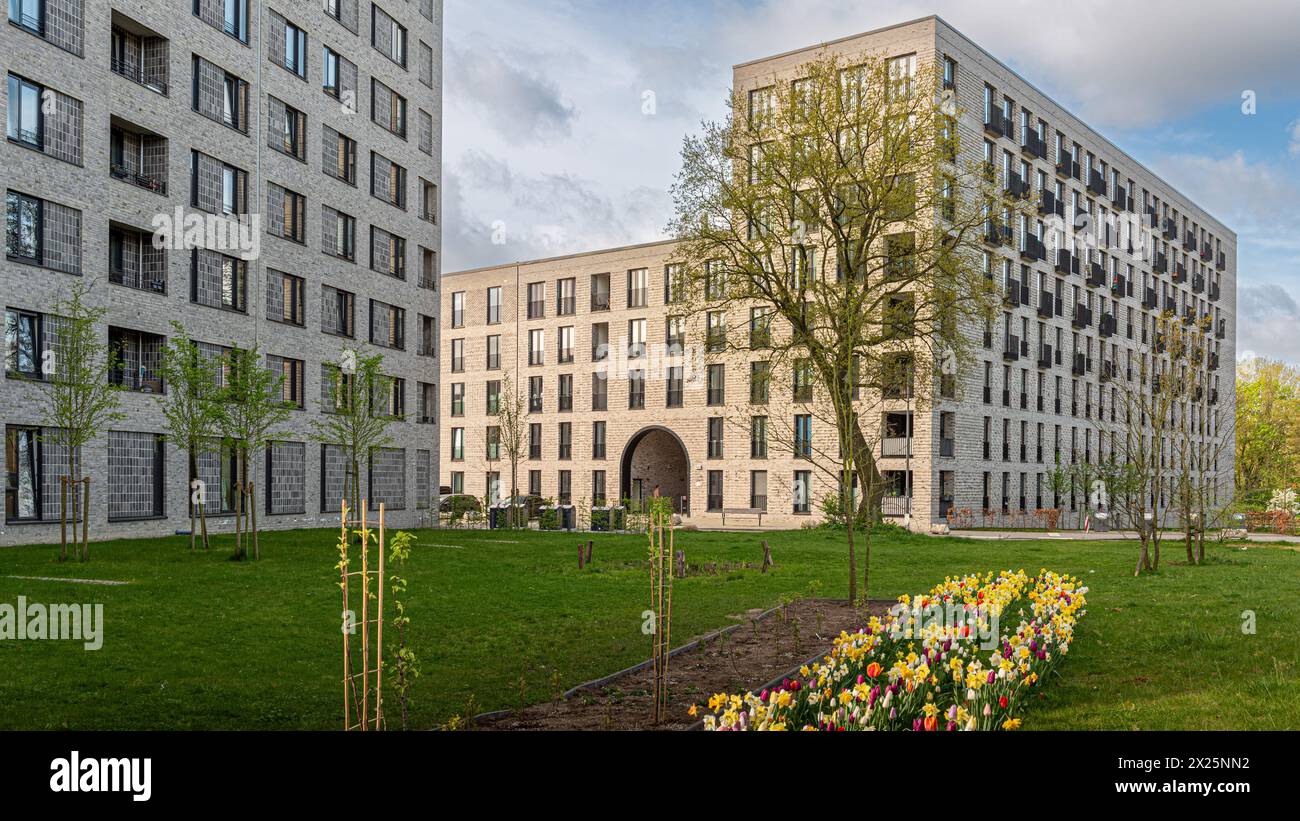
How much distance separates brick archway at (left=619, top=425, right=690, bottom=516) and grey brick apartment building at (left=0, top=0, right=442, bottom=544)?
→ 19806 mm

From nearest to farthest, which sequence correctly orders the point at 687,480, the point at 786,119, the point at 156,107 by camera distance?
1. the point at 156,107
2. the point at 786,119
3. the point at 687,480

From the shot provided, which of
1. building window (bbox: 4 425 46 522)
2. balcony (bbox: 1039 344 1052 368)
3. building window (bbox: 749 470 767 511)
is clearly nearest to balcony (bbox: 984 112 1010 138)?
balcony (bbox: 1039 344 1052 368)

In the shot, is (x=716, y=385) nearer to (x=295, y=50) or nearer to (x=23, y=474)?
(x=295, y=50)

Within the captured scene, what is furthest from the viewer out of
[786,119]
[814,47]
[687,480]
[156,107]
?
[687,480]

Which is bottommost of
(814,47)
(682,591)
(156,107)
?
(682,591)

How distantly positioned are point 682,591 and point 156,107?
78.4 ft

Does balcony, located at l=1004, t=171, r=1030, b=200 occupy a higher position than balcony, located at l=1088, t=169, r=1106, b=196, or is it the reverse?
balcony, located at l=1088, t=169, r=1106, b=196

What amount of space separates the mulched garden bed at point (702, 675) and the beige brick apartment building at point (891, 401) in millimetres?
34049

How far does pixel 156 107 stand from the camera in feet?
103

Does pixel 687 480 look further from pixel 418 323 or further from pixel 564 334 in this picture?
pixel 418 323

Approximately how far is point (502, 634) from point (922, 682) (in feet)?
22.4

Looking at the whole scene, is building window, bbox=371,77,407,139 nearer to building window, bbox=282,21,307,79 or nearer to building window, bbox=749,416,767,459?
building window, bbox=282,21,307,79

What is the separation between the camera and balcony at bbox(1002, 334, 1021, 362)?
54812mm

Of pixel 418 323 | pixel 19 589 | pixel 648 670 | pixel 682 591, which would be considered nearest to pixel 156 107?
pixel 418 323
